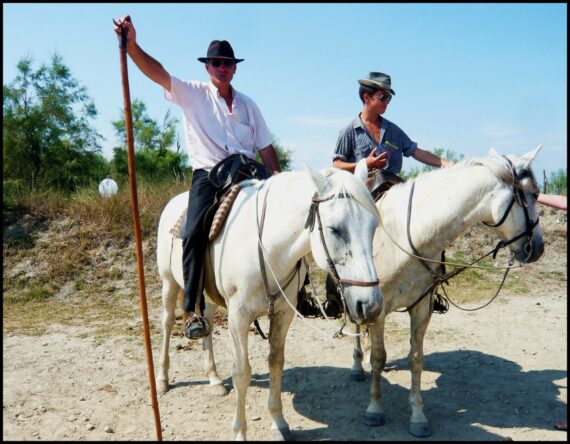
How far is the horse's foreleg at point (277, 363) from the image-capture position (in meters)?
3.52

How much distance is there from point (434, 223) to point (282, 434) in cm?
204

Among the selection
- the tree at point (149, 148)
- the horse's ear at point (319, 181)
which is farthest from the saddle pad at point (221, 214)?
the tree at point (149, 148)

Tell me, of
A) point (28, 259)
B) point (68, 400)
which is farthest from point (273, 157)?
point (28, 259)

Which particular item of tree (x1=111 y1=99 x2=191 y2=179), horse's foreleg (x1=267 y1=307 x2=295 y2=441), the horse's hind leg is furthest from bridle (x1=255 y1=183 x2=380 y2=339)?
tree (x1=111 y1=99 x2=191 y2=179)

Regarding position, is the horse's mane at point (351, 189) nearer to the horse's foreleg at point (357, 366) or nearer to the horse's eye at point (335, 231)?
the horse's eye at point (335, 231)

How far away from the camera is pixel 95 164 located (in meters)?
16.6

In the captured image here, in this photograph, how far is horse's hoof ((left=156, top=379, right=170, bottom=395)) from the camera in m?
4.58

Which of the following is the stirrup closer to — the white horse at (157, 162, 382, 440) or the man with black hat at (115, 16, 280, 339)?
the man with black hat at (115, 16, 280, 339)

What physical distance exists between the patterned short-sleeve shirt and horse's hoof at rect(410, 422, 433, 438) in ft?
7.54

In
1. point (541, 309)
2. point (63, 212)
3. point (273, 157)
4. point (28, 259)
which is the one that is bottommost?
point (541, 309)

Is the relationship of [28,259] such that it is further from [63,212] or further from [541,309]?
[541,309]

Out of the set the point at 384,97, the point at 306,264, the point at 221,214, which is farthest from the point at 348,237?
the point at 384,97

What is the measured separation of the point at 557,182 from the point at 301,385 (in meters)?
11.2

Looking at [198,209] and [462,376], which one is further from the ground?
[198,209]
